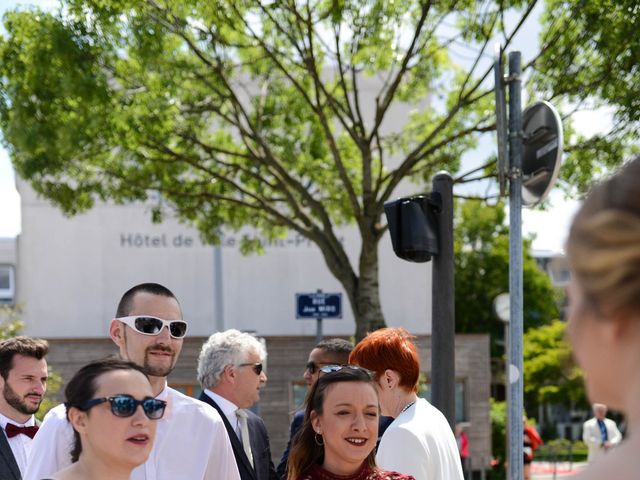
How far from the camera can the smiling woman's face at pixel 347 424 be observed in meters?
4.59

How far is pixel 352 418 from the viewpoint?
468 centimetres

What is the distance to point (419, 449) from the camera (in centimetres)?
479

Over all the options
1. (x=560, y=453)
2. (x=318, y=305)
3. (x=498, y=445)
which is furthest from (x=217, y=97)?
(x=560, y=453)

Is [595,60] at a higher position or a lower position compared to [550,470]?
higher

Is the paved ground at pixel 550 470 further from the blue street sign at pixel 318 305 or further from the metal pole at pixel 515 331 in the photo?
the metal pole at pixel 515 331

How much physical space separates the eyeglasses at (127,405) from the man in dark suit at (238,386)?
2.64m

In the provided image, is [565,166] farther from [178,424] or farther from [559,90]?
[178,424]

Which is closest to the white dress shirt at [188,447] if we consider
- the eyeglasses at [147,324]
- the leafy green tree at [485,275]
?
the eyeglasses at [147,324]

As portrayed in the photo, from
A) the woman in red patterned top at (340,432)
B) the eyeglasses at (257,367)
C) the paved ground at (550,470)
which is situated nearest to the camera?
the woman in red patterned top at (340,432)

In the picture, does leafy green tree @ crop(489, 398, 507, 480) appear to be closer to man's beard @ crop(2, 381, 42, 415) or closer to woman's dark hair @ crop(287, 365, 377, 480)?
man's beard @ crop(2, 381, 42, 415)

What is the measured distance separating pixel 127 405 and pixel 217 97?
13.5 meters

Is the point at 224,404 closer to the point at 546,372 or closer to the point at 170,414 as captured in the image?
the point at 170,414

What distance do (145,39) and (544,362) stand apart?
1639 inches

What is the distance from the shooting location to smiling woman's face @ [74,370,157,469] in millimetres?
3676
